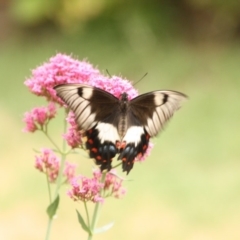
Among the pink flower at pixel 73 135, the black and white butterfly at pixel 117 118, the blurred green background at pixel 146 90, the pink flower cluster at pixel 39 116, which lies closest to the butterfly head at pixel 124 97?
the black and white butterfly at pixel 117 118

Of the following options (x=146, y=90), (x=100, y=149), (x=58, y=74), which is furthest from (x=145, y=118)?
(x=146, y=90)

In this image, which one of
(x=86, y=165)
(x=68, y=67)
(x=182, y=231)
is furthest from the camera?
(x=86, y=165)

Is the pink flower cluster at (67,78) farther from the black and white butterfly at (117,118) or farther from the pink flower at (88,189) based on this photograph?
the pink flower at (88,189)

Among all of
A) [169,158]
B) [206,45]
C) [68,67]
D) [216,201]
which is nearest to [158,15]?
[206,45]

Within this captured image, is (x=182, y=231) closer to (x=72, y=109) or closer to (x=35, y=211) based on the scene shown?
(x=35, y=211)

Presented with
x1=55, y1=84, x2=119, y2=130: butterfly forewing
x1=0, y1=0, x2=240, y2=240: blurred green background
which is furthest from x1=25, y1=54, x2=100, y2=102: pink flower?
x1=0, y1=0, x2=240, y2=240: blurred green background
